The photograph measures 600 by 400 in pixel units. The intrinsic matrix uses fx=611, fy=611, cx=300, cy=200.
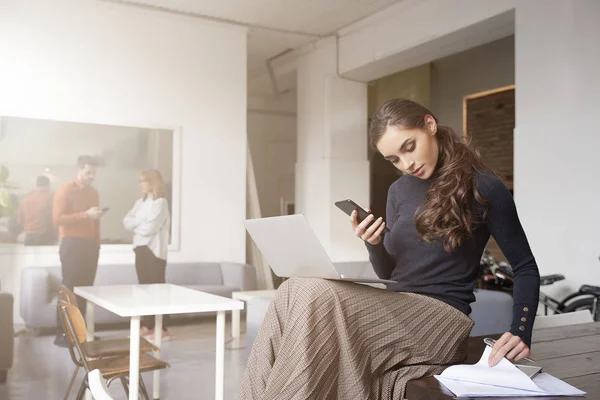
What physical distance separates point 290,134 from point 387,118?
29.7 ft

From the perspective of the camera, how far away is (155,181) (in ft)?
22.5

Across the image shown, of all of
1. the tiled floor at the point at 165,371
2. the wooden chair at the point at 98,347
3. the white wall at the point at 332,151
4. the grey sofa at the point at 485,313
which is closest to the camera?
the wooden chair at the point at 98,347

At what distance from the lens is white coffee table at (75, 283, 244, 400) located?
2883 millimetres

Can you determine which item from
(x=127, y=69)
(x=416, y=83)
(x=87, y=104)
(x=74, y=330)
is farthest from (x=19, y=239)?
(x=416, y=83)

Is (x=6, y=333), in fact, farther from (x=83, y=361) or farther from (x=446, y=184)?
(x=446, y=184)

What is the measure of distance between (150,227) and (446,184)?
5204 millimetres

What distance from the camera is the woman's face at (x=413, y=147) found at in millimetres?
1952

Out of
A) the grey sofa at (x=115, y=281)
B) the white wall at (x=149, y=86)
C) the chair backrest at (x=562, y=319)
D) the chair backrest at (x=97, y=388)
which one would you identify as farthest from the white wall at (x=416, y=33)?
the chair backrest at (x=97, y=388)


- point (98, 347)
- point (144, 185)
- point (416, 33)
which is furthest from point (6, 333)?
point (416, 33)

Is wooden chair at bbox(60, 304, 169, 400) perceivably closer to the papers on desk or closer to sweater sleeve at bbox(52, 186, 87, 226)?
the papers on desk

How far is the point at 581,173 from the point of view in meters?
4.82

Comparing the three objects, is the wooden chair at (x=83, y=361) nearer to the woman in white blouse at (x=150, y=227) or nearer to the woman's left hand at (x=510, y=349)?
the woman's left hand at (x=510, y=349)

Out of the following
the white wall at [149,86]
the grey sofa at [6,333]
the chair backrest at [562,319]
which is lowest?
the grey sofa at [6,333]

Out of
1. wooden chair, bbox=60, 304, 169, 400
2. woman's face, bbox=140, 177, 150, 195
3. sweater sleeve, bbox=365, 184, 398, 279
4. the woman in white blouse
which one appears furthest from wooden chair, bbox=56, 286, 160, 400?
woman's face, bbox=140, 177, 150, 195
